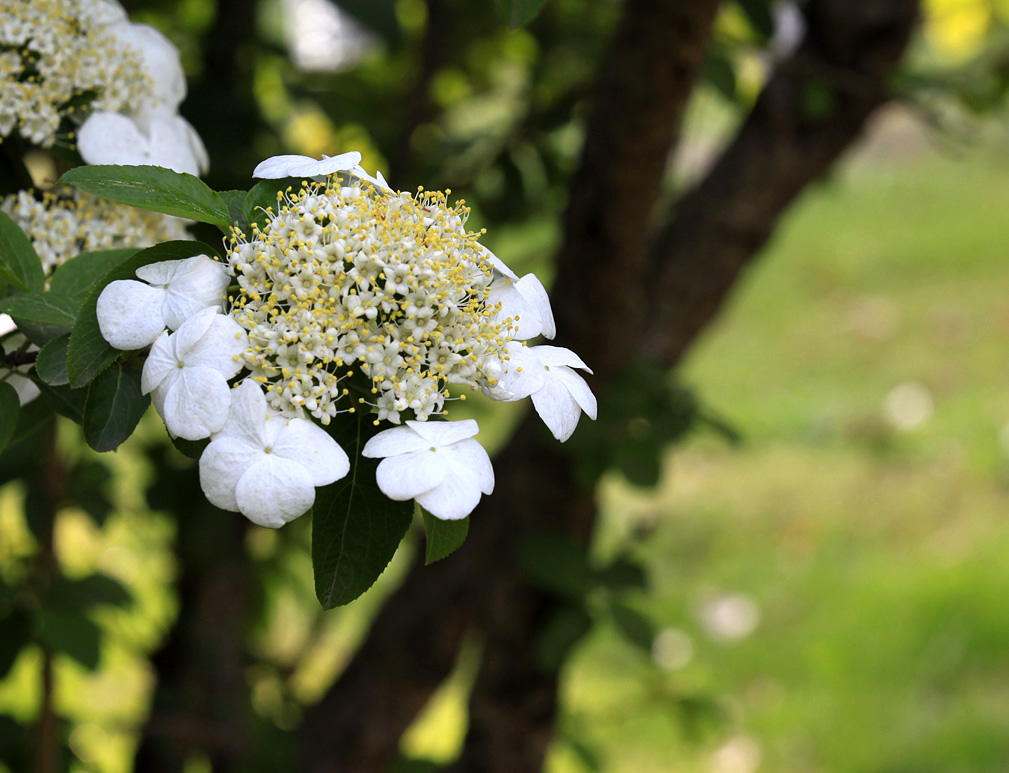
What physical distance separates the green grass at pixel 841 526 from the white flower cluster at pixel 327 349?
30.3 inches

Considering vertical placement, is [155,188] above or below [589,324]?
above

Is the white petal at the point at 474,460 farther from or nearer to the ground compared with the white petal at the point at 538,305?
nearer to the ground

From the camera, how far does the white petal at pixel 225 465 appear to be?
472 millimetres

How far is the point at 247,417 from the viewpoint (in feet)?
1.57

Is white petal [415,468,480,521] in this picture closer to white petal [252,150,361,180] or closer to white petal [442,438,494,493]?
white petal [442,438,494,493]

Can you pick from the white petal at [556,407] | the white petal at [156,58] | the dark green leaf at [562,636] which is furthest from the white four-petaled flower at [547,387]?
the dark green leaf at [562,636]

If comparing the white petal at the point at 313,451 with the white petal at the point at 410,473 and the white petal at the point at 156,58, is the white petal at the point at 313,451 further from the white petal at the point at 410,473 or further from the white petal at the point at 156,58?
the white petal at the point at 156,58

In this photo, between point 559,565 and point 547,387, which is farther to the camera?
point 559,565

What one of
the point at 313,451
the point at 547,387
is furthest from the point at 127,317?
the point at 547,387

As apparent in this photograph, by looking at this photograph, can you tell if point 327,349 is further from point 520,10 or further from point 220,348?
point 520,10

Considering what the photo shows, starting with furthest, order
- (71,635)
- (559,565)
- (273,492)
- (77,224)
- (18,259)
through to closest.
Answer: (559,565), (71,635), (77,224), (18,259), (273,492)

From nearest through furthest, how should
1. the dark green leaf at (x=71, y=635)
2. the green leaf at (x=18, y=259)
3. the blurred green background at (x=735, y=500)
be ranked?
the green leaf at (x=18, y=259)
the dark green leaf at (x=71, y=635)
the blurred green background at (x=735, y=500)

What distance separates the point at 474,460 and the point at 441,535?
4 cm

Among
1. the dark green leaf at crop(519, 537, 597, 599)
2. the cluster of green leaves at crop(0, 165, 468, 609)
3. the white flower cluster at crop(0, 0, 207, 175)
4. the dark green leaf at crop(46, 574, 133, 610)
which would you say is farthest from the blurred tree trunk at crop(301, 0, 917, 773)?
the cluster of green leaves at crop(0, 165, 468, 609)
